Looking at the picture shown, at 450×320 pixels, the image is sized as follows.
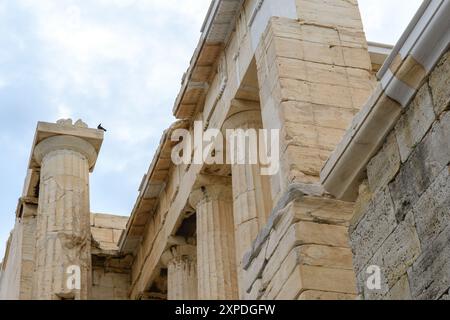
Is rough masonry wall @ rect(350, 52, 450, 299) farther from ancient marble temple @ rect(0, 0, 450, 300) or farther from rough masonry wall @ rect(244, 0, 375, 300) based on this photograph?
rough masonry wall @ rect(244, 0, 375, 300)

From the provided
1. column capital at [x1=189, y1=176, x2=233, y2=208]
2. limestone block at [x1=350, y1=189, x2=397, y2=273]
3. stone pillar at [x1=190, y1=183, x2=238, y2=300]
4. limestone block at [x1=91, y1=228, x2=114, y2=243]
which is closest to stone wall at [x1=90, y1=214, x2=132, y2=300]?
limestone block at [x1=91, y1=228, x2=114, y2=243]

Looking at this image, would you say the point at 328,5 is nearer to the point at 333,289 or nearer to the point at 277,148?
the point at 277,148

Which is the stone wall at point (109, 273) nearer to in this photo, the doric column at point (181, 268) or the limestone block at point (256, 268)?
the doric column at point (181, 268)

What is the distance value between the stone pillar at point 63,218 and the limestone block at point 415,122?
39.4ft

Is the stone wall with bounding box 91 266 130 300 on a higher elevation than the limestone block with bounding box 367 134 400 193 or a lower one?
higher

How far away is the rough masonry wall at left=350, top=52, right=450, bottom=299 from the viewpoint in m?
6.50

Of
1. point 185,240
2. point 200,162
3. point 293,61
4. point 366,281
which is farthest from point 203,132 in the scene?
point 366,281

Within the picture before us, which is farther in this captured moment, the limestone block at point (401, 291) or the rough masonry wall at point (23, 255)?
the rough masonry wall at point (23, 255)

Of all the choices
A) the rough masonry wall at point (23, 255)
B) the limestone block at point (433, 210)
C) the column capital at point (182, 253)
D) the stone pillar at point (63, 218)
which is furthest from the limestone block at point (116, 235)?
the limestone block at point (433, 210)

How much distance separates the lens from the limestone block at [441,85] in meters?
6.67

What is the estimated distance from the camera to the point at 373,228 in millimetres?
7461

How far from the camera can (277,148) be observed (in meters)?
13.1

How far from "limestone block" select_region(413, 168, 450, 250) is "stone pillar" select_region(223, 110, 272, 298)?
301 inches

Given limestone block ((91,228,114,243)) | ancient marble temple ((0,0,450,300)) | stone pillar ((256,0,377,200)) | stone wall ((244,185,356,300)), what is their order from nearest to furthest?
ancient marble temple ((0,0,450,300))
stone wall ((244,185,356,300))
stone pillar ((256,0,377,200))
limestone block ((91,228,114,243))
